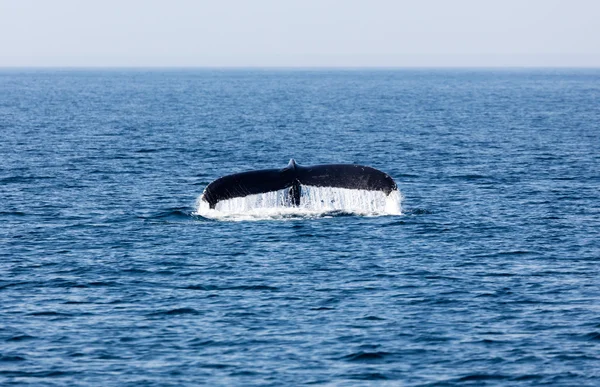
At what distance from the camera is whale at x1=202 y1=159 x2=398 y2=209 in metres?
23.4

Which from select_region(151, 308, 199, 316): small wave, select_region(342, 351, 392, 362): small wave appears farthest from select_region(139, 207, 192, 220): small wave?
select_region(342, 351, 392, 362): small wave

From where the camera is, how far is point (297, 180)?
78.9 ft

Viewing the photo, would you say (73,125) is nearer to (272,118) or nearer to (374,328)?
(272,118)

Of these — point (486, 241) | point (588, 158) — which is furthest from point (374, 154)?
point (486, 241)

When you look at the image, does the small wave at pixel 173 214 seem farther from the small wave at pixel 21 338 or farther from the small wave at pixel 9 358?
the small wave at pixel 9 358

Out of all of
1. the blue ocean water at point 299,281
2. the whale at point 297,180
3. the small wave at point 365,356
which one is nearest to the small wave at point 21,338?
the blue ocean water at point 299,281

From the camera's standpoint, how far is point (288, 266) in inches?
925

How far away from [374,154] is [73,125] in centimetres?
2766

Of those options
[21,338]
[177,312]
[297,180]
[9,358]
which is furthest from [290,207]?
[9,358]

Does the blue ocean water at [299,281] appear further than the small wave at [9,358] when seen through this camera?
No

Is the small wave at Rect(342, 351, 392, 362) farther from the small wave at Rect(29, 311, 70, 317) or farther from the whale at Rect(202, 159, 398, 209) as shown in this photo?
the whale at Rect(202, 159, 398, 209)

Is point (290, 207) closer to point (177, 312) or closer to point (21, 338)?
point (177, 312)

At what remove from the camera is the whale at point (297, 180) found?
23406 millimetres

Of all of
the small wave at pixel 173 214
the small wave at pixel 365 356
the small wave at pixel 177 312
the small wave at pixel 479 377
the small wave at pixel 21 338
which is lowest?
the small wave at pixel 479 377
